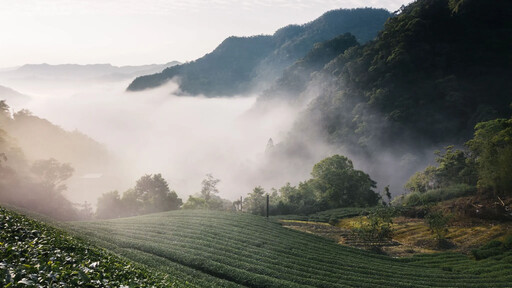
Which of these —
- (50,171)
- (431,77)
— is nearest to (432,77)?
(431,77)

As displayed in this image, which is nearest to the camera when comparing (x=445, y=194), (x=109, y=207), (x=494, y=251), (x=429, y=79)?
(x=494, y=251)

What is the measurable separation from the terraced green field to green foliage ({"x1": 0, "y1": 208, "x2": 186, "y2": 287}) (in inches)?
232

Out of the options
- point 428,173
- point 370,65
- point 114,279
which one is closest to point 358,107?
point 370,65

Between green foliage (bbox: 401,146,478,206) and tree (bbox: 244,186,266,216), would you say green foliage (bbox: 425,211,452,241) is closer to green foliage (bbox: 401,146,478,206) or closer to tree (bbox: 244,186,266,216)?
green foliage (bbox: 401,146,478,206)

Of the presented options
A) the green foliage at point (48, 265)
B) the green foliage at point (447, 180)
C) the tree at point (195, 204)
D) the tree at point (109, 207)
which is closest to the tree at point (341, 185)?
the green foliage at point (447, 180)

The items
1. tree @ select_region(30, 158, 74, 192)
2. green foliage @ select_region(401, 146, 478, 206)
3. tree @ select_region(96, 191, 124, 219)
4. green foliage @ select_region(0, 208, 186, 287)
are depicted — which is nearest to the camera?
green foliage @ select_region(0, 208, 186, 287)

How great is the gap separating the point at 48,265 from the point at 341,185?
223 ft

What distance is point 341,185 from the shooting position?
232 feet

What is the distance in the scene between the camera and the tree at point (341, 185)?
227ft

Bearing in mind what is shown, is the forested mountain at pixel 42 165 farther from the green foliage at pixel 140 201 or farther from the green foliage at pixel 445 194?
the green foliage at pixel 445 194

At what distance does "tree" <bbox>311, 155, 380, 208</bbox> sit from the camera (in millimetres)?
69312

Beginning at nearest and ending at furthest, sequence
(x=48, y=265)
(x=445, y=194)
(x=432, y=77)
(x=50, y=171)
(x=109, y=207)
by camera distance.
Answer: (x=48, y=265) → (x=445, y=194) → (x=50, y=171) → (x=109, y=207) → (x=432, y=77)

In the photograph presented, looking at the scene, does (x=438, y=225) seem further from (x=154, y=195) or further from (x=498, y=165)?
(x=154, y=195)

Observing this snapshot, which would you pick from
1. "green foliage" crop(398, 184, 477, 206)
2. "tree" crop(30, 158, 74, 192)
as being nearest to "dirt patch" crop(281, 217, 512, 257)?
"green foliage" crop(398, 184, 477, 206)
